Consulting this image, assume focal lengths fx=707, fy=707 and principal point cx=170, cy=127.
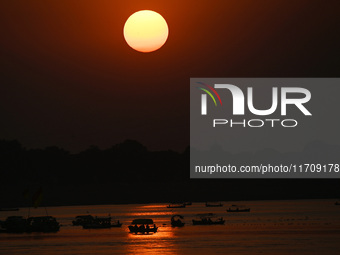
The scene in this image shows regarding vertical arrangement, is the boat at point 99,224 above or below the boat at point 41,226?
above

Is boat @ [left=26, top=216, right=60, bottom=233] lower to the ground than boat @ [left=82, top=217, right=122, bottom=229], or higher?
lower

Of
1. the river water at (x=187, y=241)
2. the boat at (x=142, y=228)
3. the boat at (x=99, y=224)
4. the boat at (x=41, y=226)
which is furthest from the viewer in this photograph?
the boat at (x=99, y=224)

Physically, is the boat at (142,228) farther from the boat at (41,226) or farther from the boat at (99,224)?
the boat at (41,226)

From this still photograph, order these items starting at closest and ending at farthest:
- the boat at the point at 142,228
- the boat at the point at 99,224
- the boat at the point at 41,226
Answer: the boat at the point at 142,228, the boat at the point at 41,226, the boat at the point at 99,224

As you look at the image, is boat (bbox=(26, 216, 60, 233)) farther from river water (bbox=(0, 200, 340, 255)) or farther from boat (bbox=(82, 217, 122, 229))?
boat (bbox=(82, 217, 122, 229))

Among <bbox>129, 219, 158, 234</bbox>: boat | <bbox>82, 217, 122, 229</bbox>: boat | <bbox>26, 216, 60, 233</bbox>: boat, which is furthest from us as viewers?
<bbox>82, 217, 122, 229</bbox>: boat

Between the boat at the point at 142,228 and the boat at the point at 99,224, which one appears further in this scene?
the boat at the point at 99,224

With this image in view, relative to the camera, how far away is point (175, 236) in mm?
111438

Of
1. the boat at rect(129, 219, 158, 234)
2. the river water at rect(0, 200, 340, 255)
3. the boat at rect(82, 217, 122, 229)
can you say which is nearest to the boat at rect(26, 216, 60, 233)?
the river water at rect(0, 200, 340, 255)

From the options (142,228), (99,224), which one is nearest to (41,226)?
(99,224)

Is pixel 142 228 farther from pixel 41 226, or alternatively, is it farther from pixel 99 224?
pixel 41 226

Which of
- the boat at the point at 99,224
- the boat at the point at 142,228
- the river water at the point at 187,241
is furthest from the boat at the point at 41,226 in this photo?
the boat at the point at 142,228

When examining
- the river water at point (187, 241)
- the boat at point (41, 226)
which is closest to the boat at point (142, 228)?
the river water at point (187, 241)

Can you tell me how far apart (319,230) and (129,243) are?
38458 mm
